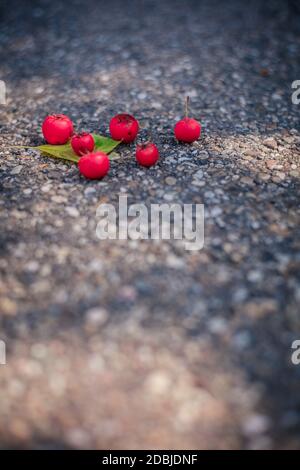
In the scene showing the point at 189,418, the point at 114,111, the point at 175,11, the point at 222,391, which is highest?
the point at 175,11

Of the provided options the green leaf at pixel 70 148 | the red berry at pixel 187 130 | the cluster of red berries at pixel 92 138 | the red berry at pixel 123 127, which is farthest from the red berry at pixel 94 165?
the red berry at pixel 187 130

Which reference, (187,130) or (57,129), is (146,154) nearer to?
(187,130)

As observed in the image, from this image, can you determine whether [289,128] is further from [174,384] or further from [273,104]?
[174,384]

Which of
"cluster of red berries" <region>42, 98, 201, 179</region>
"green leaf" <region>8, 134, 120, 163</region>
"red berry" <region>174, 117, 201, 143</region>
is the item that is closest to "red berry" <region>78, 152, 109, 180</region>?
"cluster of red berries" <region>42, 98, 201, 179</region>

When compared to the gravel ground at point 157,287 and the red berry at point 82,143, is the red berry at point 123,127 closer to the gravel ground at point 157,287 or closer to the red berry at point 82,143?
the gravel ground at point 157,287

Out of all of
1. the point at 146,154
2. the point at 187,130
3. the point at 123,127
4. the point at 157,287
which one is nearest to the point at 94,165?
the point at 146,154

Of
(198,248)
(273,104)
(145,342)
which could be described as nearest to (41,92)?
(273,104)

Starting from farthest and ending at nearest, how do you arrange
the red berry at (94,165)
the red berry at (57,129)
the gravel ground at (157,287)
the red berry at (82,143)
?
the red berry at (57,129)
the red berry at (82,143)
the red berry at (94,165)
the gravel ground at (157,287)
